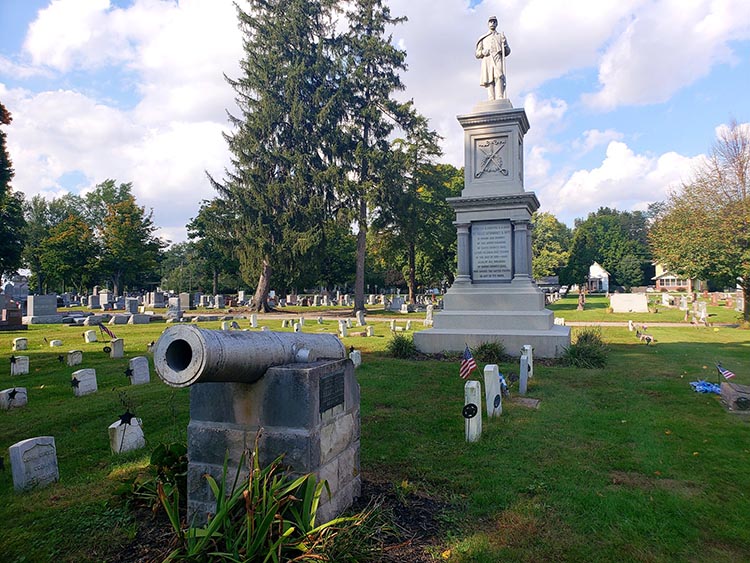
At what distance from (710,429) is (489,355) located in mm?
5264

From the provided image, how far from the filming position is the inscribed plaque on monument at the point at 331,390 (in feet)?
11.2

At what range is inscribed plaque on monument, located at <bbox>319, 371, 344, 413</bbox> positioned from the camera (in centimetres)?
341

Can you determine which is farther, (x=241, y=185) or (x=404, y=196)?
(x=241, y=185)

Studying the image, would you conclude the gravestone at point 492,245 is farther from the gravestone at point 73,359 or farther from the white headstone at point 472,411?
the gravestone at point 73,359

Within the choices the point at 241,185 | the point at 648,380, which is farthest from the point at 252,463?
the point at 241,185

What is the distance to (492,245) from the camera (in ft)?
44.3

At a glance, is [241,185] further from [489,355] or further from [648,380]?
[648,380]

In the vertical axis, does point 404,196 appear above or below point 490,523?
above

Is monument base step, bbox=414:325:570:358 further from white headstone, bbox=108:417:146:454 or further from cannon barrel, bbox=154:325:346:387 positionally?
cannon barrel, bbox=154:325:346:387

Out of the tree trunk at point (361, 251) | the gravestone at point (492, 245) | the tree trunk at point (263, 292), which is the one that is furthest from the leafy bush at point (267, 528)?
the tree trunk at point (263, 292)

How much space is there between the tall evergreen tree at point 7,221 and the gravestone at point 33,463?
14962 millimetres

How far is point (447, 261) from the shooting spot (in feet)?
142

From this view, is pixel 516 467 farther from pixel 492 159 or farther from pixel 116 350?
pixel 116 350

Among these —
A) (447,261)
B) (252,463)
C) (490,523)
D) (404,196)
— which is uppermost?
(404,196)
